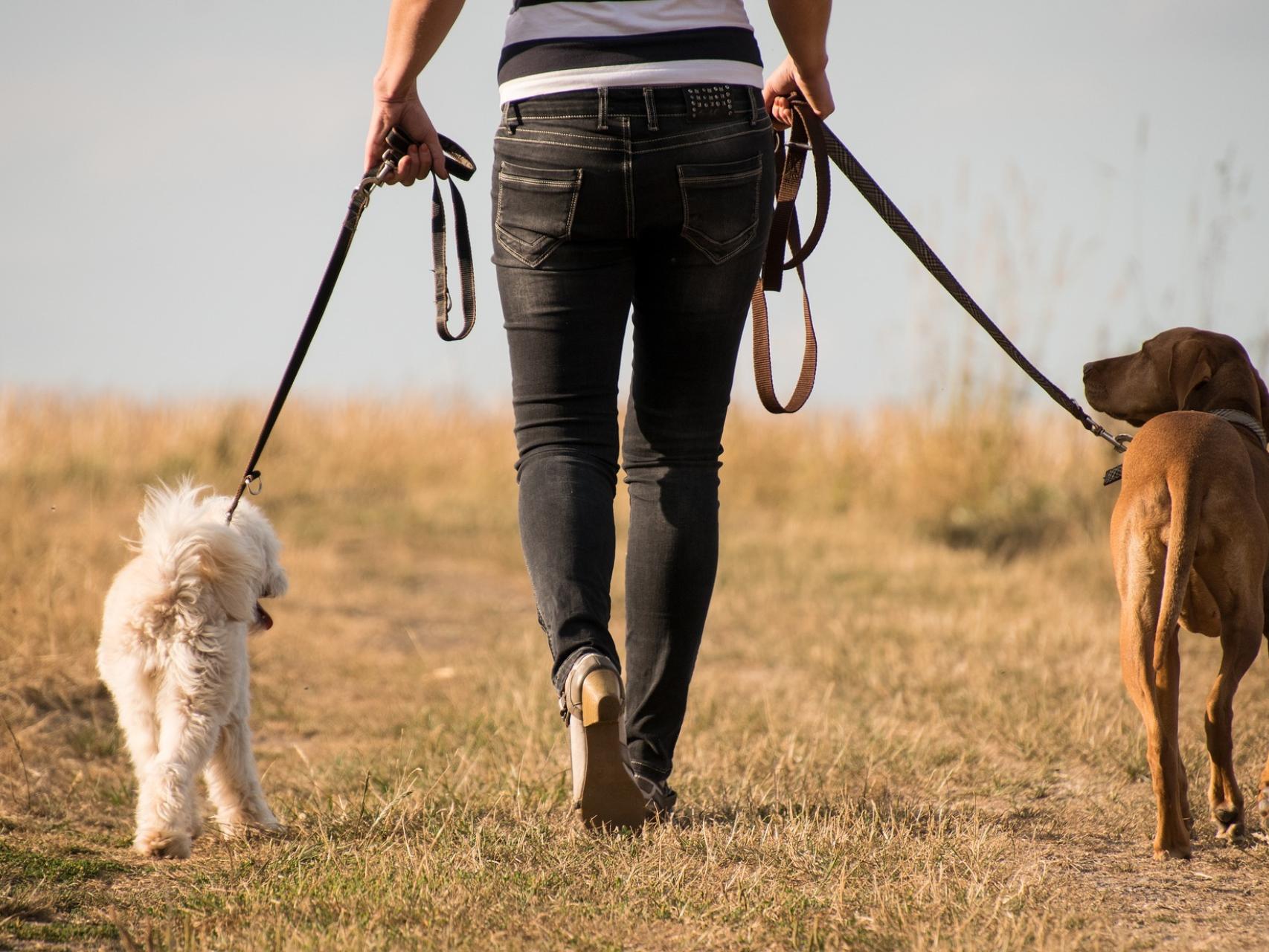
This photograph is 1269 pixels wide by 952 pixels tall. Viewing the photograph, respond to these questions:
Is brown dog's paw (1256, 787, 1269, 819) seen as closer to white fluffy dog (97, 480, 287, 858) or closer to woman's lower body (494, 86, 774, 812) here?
woman's lower body (494, 86, 774, 812)

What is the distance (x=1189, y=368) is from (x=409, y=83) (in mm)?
2048

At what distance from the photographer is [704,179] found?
2.61 m

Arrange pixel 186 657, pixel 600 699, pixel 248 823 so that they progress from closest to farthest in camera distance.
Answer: pixel 600 699 → pixel 186 657 → pixel 248 823

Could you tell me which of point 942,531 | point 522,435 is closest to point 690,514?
point 522,435

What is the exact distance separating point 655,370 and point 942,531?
267 inches

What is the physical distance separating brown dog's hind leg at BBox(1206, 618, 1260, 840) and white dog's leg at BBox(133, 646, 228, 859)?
232 centimetres

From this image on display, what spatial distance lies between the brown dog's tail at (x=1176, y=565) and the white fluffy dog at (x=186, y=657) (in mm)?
2122

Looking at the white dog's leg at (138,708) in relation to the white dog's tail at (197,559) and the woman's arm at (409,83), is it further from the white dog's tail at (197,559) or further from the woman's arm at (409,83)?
the woman's arm at (409,83)

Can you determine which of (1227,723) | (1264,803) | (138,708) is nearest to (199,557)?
(138,708)

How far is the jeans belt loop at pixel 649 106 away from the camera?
100 inches

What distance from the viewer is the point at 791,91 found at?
3.22 metres

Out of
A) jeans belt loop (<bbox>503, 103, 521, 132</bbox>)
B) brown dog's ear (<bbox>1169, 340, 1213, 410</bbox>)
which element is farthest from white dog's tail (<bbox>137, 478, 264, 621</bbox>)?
brown dog's ear (<bbox>1169, 340, 1213, 410</bbox>)

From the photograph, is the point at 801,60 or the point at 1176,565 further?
the point at 801,60

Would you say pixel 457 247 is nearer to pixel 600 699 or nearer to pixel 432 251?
pixel 432 251
